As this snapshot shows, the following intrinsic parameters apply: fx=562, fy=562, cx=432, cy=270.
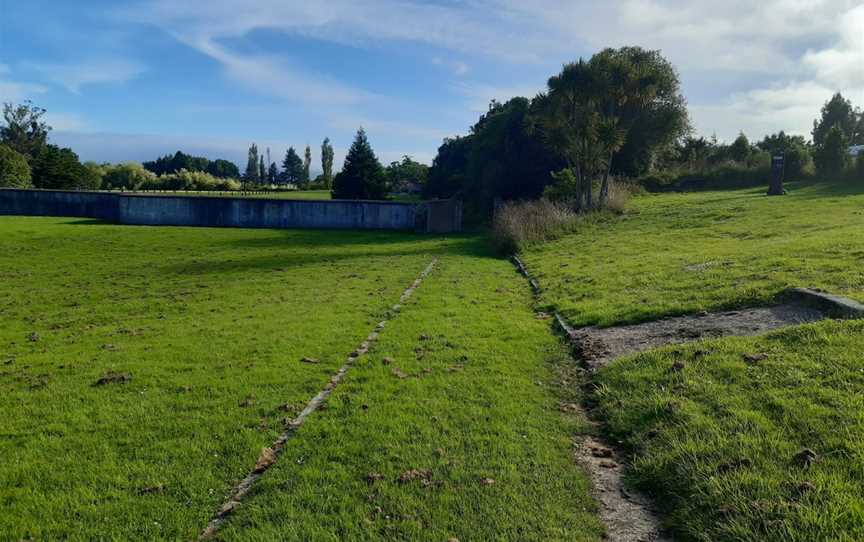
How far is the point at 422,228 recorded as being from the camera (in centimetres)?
3272

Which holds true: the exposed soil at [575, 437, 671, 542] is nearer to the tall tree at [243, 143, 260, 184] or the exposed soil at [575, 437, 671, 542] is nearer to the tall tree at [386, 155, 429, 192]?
the tall tree at [386, 155, 429, 192]

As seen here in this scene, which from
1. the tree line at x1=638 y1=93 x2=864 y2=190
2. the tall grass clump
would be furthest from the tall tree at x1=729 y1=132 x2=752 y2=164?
the tall grass clump

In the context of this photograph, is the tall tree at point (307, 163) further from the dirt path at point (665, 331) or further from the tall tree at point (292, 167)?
the dirt path at point (665, 331)

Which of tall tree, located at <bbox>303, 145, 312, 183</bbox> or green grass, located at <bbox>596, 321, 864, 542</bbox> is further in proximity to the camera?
tall tree, located at <bbox>303, 145, 312, 183</bbox>

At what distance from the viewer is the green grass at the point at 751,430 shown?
3264mm

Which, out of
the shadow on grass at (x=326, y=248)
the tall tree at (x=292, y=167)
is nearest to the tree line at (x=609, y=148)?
the shadow on grass at (x=326, y=248)

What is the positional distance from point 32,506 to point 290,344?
4242mm

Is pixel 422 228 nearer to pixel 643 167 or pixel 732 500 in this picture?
pixel 643 167

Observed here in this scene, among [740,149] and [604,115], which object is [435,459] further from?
[740,149]

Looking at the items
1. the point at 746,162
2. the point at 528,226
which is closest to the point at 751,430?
the point at 528,226

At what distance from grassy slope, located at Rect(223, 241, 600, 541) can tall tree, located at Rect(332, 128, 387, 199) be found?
47.9 meters

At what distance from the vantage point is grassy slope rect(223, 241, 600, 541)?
3.50m

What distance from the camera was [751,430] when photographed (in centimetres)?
426

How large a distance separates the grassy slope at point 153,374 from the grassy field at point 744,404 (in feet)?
10.4
